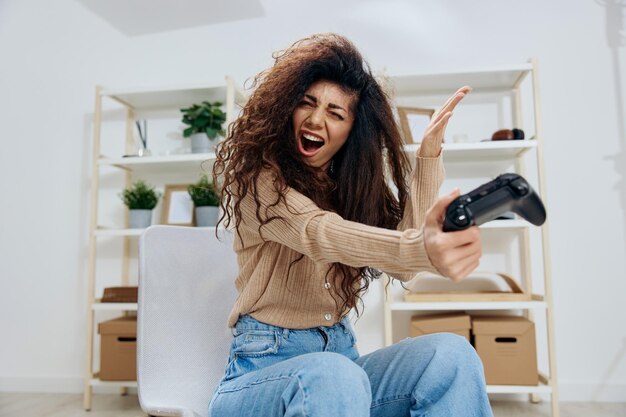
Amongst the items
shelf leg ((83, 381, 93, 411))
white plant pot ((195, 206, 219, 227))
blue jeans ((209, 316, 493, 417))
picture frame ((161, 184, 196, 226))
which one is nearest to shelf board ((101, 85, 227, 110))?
picture frame ((161, 184, 196, 226))

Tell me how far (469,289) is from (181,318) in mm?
1518

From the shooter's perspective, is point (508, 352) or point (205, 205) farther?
point (205, 205)

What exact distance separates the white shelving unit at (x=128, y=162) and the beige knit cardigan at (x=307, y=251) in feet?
4.18

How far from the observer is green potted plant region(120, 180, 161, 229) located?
235 cm

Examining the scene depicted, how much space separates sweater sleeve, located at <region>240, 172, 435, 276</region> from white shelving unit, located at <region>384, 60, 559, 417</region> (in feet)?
4.10

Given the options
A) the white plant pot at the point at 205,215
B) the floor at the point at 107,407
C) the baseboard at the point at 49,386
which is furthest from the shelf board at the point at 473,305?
the baseboard at the point at 49,386

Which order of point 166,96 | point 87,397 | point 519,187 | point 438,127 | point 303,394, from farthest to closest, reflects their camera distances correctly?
point 166,96
point 87,397
point 438,127
point 303,394
point 519,187

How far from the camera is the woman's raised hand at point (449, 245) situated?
0.63m

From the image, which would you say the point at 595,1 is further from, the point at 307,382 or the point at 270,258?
the point at 307,382

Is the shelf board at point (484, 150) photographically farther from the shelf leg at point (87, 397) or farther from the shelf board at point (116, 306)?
the shelf leg at point (87, 397)

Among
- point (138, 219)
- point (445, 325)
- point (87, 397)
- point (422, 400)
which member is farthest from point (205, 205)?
point (422, 400)

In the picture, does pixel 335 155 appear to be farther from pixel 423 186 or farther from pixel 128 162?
pixel 128 162

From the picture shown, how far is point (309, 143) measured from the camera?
1037mm

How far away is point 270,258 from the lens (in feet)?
3.16
